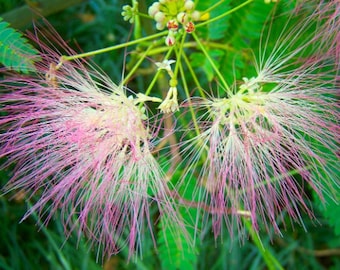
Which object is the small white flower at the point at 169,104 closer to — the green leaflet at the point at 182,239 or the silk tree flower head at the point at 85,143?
the silk tree flower head at the point at 85,143

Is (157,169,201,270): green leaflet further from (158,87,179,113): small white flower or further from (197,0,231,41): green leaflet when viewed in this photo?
(197,0,231,41): green leaflet

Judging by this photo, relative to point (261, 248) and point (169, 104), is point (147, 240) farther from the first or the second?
point (169, 104)

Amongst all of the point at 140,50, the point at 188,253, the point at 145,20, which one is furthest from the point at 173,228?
the point at 145,20

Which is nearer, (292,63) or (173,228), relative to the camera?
(292,63)

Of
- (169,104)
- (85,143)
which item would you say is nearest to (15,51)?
(85,143)

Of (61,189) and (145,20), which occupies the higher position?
(145,20)

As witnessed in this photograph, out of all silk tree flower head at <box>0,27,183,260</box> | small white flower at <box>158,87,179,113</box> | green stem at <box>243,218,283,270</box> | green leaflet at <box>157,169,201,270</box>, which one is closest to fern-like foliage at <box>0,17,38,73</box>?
silk tree flower head at <box>0,27,183,260</box>

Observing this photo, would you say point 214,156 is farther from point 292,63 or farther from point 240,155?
point 292,63
